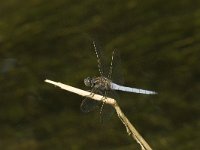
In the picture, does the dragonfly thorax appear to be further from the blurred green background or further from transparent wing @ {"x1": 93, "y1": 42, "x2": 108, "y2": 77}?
the blurred green background

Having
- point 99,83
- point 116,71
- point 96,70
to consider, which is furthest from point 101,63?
point 96,70

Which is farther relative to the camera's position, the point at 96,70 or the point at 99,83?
the point at 96,70

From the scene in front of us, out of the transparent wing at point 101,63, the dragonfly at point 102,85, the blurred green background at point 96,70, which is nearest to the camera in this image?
the dragonfly at point 102,85

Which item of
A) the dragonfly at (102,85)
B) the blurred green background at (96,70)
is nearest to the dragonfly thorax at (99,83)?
the dragonfly at (102,85)

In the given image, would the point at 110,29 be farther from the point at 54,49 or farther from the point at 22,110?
the point at 22,110

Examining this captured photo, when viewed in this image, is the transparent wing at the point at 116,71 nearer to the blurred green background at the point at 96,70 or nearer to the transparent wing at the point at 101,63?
the transparent wing at the point at 101,63

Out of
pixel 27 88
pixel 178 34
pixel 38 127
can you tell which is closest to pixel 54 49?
pixel 27 88

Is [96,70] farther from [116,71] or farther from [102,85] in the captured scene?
[102,85]

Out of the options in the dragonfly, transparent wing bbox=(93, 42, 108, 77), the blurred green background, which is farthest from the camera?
the blurred green background

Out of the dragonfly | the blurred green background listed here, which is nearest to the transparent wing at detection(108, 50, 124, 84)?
the dragonfly
